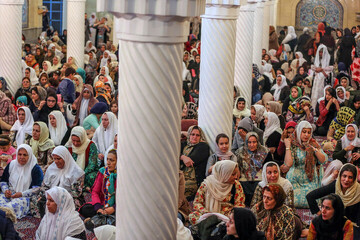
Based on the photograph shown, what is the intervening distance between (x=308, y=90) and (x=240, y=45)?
272 centimetres

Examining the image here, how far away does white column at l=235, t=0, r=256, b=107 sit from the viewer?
9.14 m

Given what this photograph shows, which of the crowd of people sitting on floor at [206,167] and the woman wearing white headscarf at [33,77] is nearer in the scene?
the crowd of people sitting on floor at [206,167]

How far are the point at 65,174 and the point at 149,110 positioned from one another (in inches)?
113

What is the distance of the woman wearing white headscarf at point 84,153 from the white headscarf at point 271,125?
2027mm

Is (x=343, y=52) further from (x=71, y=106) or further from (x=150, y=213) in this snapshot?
(x=150, y=213)

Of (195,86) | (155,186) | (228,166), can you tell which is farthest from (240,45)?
(155,186)

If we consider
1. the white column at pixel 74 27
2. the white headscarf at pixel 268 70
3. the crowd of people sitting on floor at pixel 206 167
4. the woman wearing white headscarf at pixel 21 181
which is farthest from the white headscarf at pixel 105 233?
the white column at pixel 74 27

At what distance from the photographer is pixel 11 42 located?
10461 mm

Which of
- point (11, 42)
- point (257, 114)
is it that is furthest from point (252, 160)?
point (11, 42)

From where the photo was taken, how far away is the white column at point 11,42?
10.4 metres

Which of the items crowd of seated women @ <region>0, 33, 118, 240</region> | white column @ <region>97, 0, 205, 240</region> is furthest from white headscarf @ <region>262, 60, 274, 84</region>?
white column @ <region>97, 0, 205, 240</region>

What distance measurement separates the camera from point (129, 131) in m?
3.99

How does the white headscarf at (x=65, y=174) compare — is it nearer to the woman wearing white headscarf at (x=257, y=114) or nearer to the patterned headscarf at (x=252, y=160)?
the patterned headscarf at (x=252, y=160)

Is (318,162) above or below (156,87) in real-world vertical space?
below
